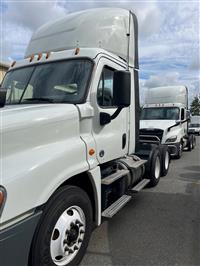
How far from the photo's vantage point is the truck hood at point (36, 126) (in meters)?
2.32

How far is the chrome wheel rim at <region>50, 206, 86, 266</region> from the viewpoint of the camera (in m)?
2.72

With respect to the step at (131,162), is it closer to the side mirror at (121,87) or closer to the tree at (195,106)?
the side mirror at (121,87)

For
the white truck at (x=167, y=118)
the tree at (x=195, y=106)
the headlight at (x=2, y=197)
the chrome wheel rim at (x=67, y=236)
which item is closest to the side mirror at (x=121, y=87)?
the chrome wheel rim at (x=67, y=236)

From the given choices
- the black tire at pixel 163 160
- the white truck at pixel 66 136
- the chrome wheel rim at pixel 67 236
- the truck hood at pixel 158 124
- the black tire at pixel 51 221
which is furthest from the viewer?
the truck hood at pixel 158 124

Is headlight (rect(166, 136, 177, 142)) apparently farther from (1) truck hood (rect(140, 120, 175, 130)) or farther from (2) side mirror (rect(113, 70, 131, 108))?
(2) side mirror (rect(113, 70, 131, 108))

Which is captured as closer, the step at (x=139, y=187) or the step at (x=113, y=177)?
the step at (x=113, y=177)

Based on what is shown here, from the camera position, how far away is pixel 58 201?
2.68m

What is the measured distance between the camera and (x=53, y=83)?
3.51 metres

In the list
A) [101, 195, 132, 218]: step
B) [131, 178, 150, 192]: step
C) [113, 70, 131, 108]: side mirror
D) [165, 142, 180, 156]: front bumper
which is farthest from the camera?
[165, 142, 180, 156]: front bumper

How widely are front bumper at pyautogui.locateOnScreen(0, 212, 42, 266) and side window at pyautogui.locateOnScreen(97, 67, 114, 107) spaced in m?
1.83

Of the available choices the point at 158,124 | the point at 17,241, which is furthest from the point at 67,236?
the point at 158,124

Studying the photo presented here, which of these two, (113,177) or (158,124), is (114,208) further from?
(158,124)

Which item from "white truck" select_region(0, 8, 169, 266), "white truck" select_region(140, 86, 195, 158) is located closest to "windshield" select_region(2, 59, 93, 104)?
"white truck" select_region(0, 8, 169, 266)

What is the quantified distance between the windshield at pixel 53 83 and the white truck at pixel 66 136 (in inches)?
0.6
